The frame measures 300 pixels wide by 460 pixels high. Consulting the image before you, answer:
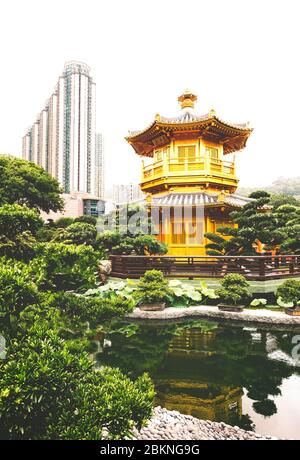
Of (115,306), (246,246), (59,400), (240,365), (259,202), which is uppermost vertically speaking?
(259,202)

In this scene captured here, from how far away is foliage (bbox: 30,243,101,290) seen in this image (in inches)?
141

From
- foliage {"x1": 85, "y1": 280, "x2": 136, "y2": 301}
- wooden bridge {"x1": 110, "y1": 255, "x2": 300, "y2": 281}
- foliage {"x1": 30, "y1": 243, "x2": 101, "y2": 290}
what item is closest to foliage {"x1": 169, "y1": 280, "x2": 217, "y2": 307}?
wooden bridge {"x1": 110, "y1": 255, "x2": 300, "y2": 281}

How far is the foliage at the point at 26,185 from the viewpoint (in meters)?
15.6

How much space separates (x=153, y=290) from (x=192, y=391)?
4595 millimetres

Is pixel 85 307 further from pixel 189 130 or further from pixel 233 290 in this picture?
pixel 189 130

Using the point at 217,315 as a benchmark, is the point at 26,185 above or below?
above

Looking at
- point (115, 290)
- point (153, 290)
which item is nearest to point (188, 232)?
point (115, 290)

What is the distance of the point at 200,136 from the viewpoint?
15617mm

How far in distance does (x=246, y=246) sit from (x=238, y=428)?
8810 mm

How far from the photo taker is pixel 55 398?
2.48m

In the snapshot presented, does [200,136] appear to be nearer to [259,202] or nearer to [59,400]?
[259,202]

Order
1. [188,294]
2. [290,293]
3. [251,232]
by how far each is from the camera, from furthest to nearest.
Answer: [251,232]
[188,294]
[290,293]

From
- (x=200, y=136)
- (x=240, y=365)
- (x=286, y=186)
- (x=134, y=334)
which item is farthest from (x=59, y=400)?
(x=286, y=186)

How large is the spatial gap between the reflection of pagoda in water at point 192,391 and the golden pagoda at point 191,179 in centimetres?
813
